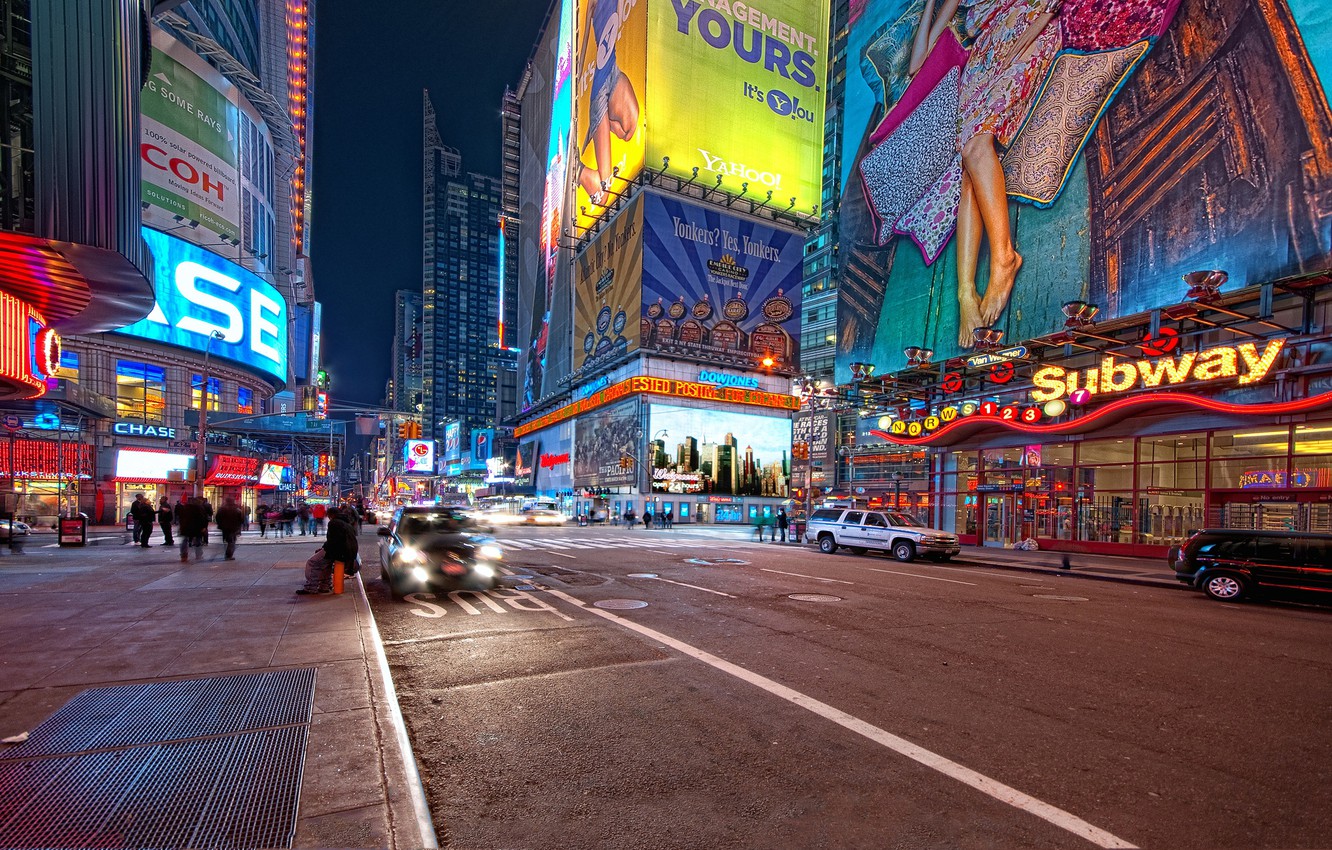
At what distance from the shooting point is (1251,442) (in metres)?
20.5

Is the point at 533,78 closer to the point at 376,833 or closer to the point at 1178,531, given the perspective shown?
the point at 1178,531

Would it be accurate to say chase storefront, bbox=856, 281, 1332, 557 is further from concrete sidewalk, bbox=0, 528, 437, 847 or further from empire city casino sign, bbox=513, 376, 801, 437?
empire city casino sign, bbox=513, 376, 801, 437

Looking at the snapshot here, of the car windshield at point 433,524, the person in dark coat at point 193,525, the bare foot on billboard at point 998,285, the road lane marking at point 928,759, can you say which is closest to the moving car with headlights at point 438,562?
the car windshield at point 433,524

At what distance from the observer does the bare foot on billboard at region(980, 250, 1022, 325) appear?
30.9 meters

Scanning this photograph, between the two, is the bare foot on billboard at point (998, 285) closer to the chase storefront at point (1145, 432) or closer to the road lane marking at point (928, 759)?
the chase storefront at point (1145, 432)

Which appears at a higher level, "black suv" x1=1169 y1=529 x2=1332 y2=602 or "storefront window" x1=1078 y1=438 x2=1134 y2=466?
"storefront window" x1=1078 y1=438 x2=1134 y2=466

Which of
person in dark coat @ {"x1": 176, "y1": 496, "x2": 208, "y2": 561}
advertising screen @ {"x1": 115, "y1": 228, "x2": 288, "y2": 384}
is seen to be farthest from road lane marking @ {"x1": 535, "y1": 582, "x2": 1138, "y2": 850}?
advertising screen @ {"x1": 115, "y1": 228, "x2": 288, "y2": 384}

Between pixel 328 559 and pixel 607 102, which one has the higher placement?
pixel 607 102

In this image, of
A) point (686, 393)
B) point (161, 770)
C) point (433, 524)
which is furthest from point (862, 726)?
point (686, 393)

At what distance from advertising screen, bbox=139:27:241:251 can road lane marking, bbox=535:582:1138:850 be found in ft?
152

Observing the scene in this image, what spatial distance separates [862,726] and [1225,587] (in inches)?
509

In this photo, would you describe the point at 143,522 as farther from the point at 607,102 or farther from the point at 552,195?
the point at 552,195

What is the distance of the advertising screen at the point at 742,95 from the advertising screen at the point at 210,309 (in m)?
39.9

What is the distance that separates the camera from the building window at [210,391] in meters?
42.1
